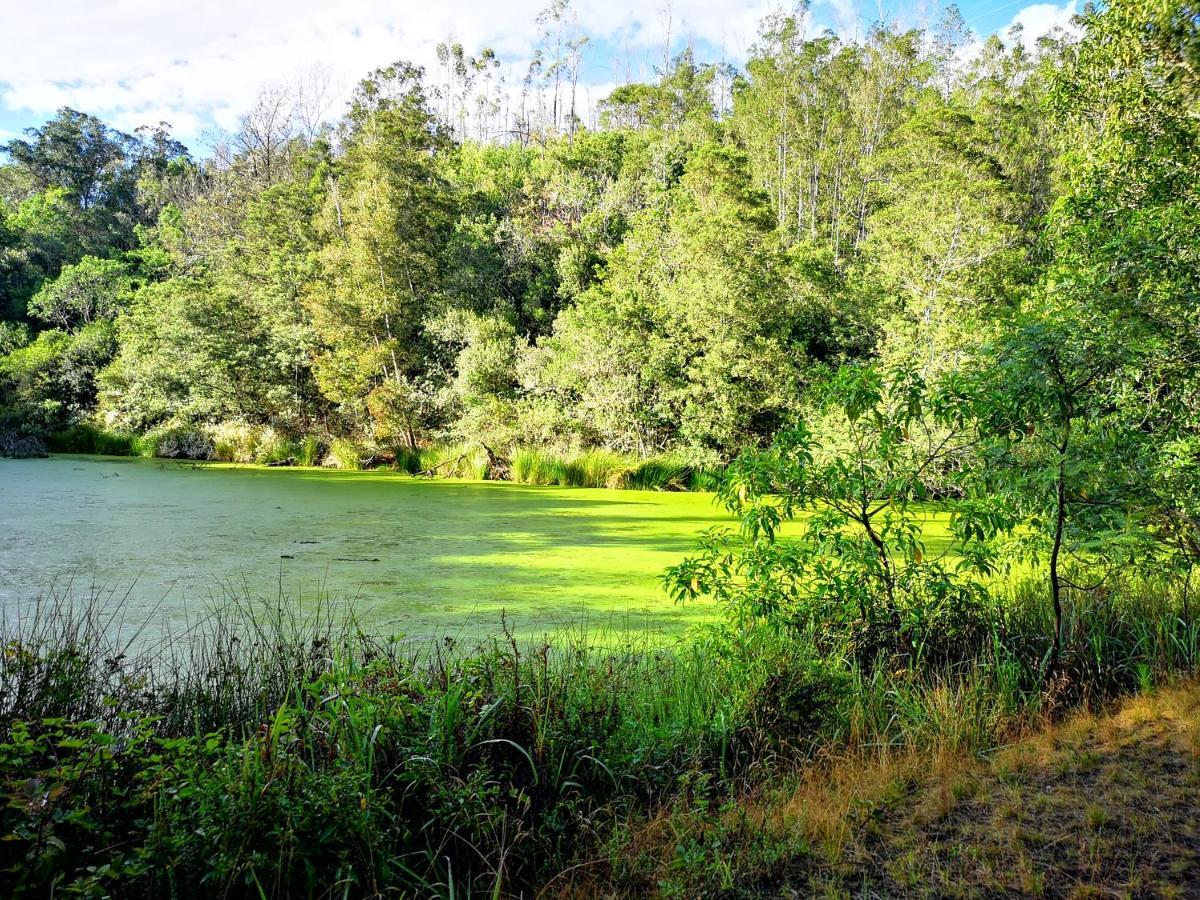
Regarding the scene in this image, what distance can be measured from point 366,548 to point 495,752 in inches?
148

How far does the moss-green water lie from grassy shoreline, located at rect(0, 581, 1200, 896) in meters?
0.93

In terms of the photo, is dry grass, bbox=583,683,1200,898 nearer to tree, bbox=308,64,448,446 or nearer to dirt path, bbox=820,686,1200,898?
dirt path, bbox=820,686,1200,898

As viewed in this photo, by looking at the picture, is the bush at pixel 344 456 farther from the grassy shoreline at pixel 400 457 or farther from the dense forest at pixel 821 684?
the dense forest at pixel 821 684

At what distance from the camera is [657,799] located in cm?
205

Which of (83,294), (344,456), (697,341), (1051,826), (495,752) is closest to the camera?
(1051,826)

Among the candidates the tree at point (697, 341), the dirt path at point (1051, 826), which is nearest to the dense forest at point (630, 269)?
the tree at point (697, 341)

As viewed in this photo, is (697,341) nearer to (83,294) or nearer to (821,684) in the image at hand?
(821,684)

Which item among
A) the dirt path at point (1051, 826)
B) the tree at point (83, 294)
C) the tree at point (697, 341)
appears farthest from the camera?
the tree at point (83, 294)

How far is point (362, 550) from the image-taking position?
17.8 ft

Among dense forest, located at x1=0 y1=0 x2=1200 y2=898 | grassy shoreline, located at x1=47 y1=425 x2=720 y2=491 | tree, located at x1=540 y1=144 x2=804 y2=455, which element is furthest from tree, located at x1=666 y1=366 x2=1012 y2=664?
tree, located at x1=540 y1=144 x2=804 y2=455

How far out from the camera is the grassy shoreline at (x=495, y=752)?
1.47m

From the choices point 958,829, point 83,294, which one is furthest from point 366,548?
point 83,294

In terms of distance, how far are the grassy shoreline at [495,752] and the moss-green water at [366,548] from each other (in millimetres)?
927

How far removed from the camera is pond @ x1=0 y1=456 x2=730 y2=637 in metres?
3.92
